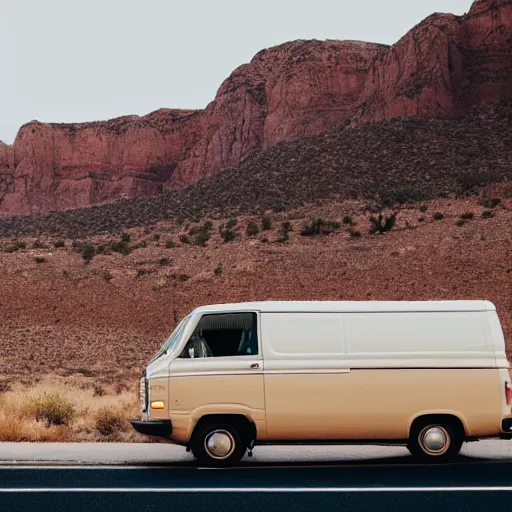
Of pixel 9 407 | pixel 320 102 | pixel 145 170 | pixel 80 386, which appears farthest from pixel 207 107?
pixel 9 407

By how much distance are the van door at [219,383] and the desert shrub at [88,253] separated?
35.6 meters

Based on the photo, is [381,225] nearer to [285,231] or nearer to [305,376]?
[285,231]

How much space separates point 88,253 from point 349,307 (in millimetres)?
37372

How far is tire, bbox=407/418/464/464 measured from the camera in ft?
36.8

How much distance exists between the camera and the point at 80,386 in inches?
936

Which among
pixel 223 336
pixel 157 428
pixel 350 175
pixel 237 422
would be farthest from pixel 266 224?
pixel 157 428

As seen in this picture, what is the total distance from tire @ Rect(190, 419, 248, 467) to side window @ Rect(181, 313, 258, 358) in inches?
31.7

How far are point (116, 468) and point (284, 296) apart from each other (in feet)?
Answer: 88.1

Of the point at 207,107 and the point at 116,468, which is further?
the point at 207,107

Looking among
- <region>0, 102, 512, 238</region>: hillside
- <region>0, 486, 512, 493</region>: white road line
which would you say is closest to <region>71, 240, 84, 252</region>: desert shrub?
<region>0, 102, 512, 238</region>: hillside

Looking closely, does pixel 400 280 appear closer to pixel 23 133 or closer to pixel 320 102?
pixel 320 102

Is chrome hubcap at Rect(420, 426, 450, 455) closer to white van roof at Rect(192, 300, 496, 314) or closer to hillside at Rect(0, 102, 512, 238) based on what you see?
white van roof at Rect(192, 300, 496, 314)

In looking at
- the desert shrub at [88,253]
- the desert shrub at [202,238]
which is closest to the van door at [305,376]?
the desert shrub at [88,253]

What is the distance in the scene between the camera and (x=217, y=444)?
36.0 ft
